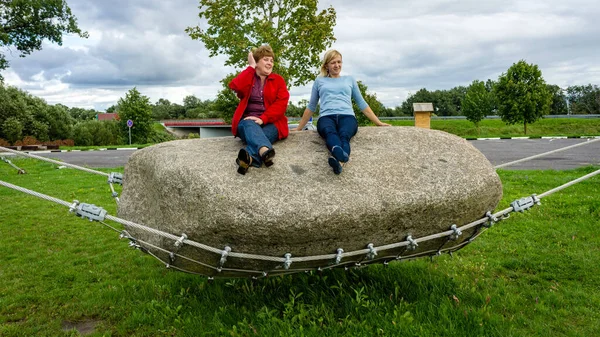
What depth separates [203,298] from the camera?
468 centimetres

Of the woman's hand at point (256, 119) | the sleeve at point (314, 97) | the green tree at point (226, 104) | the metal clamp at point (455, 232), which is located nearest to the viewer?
the metal clamp at point (455, 232)

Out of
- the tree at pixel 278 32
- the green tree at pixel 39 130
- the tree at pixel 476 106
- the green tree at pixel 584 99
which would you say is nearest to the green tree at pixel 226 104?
the tree at pixel 278 32

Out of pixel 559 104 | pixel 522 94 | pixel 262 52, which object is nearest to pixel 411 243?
pixel 262 52

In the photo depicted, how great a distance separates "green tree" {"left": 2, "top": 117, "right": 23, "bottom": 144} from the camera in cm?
3766

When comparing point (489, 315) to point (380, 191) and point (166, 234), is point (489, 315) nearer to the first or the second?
point (380, 191)

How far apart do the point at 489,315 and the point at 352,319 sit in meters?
1.22

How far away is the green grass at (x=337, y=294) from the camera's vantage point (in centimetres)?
393

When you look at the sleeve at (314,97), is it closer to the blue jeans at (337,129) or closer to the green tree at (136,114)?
the blue jeans at (337,129)

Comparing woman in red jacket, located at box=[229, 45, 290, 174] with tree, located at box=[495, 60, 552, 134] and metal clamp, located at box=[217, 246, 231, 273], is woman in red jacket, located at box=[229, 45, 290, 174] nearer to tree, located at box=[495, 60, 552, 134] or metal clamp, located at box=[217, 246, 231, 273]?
metal clamp, located at box=[217, 246, 231, 273]

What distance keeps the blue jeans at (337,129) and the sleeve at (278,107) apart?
0.40 meters

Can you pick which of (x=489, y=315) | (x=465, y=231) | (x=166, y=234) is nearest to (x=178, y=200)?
(x=166, y=234)

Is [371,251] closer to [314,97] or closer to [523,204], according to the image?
[523,204]

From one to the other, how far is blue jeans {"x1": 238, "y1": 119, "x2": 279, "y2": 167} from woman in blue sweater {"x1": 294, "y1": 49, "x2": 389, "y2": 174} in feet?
1.58

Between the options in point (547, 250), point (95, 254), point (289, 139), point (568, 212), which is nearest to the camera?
point (289, 139)
